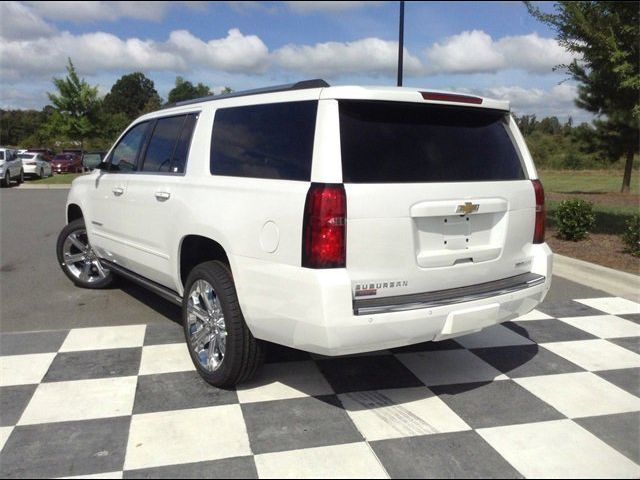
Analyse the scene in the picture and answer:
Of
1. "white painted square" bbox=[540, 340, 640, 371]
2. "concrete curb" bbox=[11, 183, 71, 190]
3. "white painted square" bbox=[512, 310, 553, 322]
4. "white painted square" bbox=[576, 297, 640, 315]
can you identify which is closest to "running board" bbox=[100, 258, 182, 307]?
"white painted square" bbox=[540, 340, 640, 371]

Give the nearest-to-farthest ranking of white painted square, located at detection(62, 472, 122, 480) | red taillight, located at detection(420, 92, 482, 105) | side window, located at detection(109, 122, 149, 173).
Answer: white painted square, located at detection(62, 472, 122, 480)
red taillight, located at detection(420, 92, 482, 105)
side window, located at detection(109, 122, 149, 173)

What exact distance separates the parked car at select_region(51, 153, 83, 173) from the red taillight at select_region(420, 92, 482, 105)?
119 ft

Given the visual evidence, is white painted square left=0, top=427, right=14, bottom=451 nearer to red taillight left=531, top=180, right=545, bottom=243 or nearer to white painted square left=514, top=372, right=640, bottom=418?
white painted square left=514, top=372, right=640, bottom=418

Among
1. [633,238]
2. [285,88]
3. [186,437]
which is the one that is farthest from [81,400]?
[633,238]

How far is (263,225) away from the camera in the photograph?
10.8 ft

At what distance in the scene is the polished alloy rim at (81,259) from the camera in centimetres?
632

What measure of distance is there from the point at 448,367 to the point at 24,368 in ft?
10.2

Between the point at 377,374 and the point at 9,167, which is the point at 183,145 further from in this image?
the point at 9,167

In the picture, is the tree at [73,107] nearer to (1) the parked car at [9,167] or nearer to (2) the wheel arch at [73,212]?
(1) the parked car at [9,167]

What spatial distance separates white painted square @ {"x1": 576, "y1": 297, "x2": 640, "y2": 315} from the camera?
230 inches

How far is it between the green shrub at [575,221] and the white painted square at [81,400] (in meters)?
7.54

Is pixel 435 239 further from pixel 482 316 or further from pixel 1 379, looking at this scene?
pixel 1 379

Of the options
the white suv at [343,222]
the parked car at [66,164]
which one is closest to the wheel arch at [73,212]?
the white suv at [343,222]

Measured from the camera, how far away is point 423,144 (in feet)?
11.2
